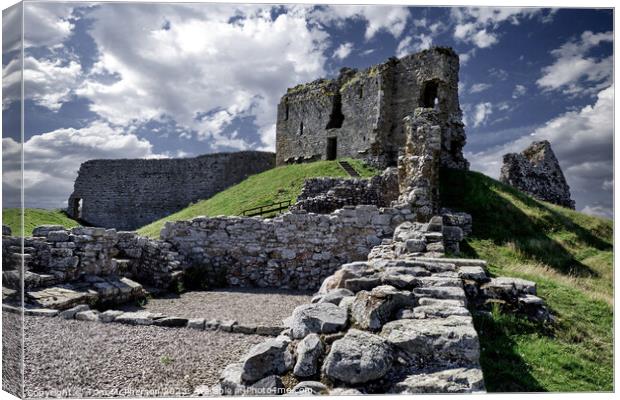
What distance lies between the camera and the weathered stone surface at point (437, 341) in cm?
402

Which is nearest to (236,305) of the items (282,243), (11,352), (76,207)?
(282,243)

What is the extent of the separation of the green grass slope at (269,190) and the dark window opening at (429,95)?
6319mm

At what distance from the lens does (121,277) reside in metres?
11.3

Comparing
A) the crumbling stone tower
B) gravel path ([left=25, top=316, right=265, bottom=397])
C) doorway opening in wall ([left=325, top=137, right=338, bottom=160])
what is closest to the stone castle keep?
the crumbling stone tower

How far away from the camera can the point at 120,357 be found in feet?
20.0

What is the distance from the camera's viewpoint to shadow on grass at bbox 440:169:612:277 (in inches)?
512

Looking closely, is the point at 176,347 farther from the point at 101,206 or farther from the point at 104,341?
the point at 101,206

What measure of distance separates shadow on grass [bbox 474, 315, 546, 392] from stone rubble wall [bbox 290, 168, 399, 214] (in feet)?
41.5

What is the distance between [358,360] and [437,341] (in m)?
0.77

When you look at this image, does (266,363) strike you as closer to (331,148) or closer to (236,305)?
(236,305)

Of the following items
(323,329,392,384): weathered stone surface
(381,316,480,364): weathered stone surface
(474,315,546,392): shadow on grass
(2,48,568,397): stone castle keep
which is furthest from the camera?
(474,315,546,392): shadow on grass

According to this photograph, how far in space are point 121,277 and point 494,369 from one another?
922 centimetres

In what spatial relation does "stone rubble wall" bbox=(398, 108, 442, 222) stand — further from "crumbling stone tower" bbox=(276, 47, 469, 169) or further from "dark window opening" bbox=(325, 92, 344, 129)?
"dark window opening" bbox=(325, 92, 344, 129)

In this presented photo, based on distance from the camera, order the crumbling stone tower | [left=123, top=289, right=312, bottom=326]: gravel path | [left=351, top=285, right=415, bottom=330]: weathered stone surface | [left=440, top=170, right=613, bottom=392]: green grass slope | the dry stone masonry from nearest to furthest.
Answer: [left=351, top=285, right=415, bottom=330]: weathered stone surface
[left=440, top=170, right=613, bottom=392]: green grass slope
[left=123, top=289, right=312, bottom=326]: gravel path
the dry stone masonry
the crumbling stone tower
